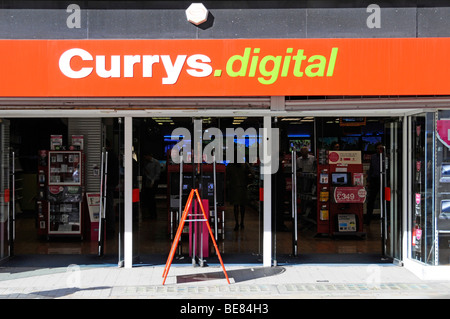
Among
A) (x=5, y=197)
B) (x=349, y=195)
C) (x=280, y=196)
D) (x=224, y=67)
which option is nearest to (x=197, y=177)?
(x=280, y=196)

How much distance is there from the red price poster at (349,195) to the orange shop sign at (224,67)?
3.85 metres

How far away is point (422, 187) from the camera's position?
827cm

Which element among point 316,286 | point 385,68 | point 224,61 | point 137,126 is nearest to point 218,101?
point 224,61

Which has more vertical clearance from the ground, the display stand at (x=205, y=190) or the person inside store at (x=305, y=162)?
the person inside store at (x=305, y=162)

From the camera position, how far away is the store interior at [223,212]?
941 cm

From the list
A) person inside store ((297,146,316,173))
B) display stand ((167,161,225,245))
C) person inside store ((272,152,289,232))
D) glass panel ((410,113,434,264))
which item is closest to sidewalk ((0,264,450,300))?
glass panel ((410,113,434,264))

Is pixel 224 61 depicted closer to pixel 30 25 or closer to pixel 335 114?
pixel 335 114

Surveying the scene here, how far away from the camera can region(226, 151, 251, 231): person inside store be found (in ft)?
37.2

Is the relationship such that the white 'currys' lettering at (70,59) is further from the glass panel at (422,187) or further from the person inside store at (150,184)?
the glass panel at (422,187)

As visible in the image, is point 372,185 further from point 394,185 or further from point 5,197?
point 5,197

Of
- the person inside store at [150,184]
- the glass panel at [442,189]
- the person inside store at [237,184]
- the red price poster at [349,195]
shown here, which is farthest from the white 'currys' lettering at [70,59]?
the red price poster at [349,195]

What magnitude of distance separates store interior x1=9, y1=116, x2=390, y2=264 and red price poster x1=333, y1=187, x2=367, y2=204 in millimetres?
193

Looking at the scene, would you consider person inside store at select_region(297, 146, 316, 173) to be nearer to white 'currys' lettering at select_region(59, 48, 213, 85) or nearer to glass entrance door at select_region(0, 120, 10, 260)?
white 'currys' lettering at select_region(59, 48, 213, 85)

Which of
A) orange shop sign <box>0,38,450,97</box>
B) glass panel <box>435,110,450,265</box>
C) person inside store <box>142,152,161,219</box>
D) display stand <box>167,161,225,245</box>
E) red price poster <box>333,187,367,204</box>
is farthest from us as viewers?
person inside store <box>142,152,161,219</box>
